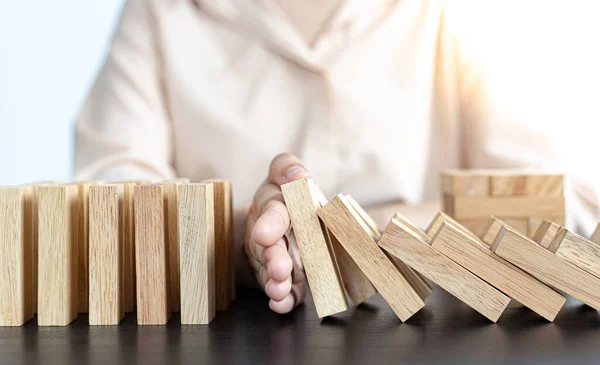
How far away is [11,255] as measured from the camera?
60 centimetres

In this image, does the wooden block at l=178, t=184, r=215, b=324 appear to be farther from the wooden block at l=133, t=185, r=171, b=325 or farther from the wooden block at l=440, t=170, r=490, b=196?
the wooden block at l=440, t=170, r=490, b=196

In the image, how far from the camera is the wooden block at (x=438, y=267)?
1.84ft

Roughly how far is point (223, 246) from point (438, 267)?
9.7 inches

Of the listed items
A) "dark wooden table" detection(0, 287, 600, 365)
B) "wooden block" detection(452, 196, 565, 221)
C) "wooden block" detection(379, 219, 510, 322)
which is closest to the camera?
"dark wooden table" detection(0, 287, 600, 365)

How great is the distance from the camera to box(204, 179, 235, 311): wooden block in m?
0.65

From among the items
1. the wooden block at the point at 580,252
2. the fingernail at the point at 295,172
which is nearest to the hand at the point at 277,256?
the fingernail at the point at 295,172

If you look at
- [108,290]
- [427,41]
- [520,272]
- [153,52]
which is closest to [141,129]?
[153,52]

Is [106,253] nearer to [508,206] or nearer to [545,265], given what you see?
[545,265]

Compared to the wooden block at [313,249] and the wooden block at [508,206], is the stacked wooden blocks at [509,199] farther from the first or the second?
the wooden block at [313,249]

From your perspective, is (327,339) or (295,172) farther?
(295,172)

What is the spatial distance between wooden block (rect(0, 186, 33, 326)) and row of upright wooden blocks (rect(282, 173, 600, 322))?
27cm

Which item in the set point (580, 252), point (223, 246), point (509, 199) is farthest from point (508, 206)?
point (223, 246)

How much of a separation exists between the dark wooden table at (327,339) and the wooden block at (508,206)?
0.86ft

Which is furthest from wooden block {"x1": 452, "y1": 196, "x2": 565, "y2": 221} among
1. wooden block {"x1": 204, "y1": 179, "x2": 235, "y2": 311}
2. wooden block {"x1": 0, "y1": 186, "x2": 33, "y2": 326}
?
wooden block {"x1": 0, "y1": 186, "x2": 33, "y2": 326}
